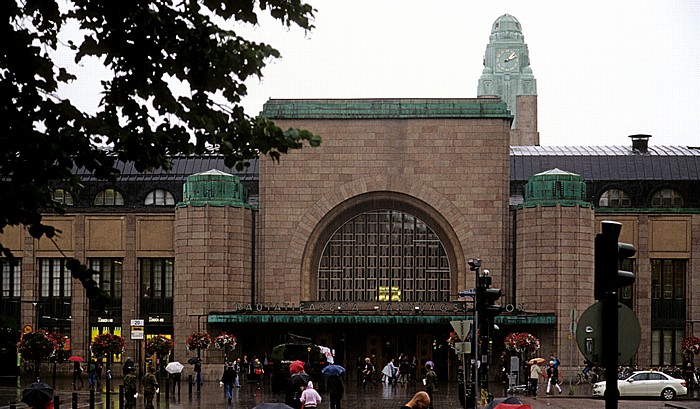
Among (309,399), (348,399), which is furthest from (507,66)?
(309,399)

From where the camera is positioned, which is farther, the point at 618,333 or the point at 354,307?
the point at 354,307

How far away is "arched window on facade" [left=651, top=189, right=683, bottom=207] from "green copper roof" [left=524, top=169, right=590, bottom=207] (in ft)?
24.2

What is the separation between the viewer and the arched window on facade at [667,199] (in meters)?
84.0

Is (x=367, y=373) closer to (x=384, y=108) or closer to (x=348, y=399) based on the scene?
(x=348, y=399)

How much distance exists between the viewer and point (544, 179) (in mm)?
78062

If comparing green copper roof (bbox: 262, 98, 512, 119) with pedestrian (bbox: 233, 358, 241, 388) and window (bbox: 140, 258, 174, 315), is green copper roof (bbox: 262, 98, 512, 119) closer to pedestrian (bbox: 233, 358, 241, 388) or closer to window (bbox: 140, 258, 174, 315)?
window (bbox: 140, 258, 174, 315)

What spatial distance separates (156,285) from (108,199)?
237 inches

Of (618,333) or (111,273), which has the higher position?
(618,333)

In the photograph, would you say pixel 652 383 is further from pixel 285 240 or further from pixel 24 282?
pixel 24 282

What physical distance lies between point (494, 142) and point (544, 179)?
4.43m

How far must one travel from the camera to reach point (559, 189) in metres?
77.9

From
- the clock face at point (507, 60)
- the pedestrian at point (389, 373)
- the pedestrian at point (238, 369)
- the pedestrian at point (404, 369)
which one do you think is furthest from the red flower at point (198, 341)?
the clock face at point (507, 60)

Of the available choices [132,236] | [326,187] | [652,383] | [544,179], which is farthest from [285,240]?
[652,383]

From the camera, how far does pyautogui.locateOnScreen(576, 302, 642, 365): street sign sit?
543 inches
